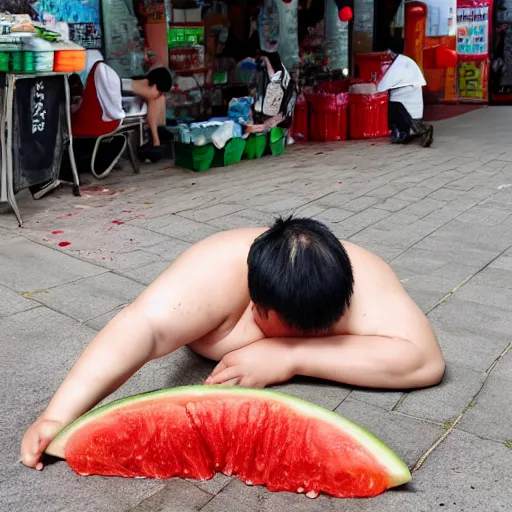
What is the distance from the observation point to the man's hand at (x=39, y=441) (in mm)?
1977

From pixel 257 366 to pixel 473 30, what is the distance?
13.0 m

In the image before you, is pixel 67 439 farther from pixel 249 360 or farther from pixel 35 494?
pixel 249 360

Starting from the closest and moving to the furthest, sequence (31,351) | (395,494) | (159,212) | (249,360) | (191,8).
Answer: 1. (395,494)
2. (249,360)
3. (31,351)
4. (159,212)
5. (191,8)

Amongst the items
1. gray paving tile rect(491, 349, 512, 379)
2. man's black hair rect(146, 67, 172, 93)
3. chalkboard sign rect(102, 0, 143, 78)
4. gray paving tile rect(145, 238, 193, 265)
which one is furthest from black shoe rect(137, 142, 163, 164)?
gray paving tile rect(491, 349, 512, 379)

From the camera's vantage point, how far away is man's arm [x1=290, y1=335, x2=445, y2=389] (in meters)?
2.31

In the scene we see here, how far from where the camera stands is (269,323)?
2334mm

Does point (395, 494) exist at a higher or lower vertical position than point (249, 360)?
lower

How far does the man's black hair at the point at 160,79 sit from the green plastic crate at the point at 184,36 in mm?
705

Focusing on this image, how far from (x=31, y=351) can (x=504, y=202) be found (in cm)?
417

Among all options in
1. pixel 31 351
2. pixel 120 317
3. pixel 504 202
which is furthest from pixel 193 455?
pixel 504 202

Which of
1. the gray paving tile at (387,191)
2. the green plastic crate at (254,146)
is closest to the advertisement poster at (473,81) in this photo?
the green plastic crate at (254,146)

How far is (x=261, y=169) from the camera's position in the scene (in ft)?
24.0

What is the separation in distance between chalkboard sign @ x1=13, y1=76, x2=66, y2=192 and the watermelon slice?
3.62 metres

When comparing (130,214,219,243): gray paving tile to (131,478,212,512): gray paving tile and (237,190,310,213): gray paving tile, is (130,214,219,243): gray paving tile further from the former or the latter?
(131,478,212,512): gray paving tile
